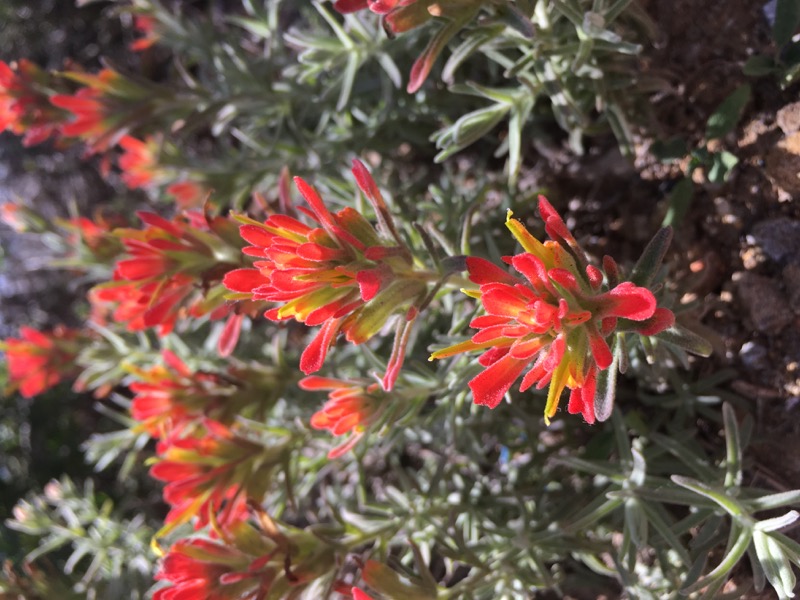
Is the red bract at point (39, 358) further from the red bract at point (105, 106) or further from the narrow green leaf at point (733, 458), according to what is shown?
the narrow green leaf at point (733, 458)

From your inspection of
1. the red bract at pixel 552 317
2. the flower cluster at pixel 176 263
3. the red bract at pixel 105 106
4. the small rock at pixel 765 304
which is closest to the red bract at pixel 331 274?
the red bract at pixel 552 317

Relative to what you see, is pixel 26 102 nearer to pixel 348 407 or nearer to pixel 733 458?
pixel 348 407

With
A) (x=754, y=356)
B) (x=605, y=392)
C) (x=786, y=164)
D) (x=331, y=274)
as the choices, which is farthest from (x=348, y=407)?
(x=786, y=164)

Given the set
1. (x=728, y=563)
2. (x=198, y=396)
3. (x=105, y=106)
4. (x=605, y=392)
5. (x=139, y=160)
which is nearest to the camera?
(x=605, y=392)

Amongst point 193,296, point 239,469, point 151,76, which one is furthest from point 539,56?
point 151,76

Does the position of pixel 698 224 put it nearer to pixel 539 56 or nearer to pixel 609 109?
pixel 609 109


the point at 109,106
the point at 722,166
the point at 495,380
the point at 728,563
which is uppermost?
the point at 109,106
